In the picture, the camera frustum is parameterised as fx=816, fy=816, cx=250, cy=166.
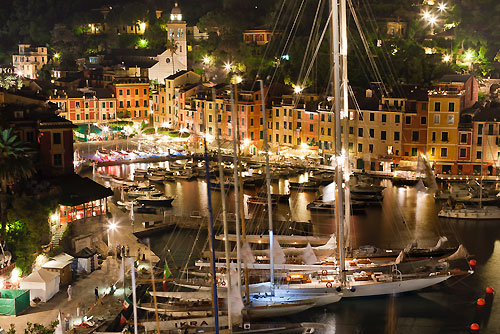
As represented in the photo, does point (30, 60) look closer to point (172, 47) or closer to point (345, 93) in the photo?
point (172, 47)

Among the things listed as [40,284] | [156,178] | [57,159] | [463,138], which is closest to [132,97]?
[156,178]

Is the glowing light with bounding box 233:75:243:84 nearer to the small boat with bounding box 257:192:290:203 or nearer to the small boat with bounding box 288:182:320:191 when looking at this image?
the small boat with bounding box 288:182:320:191

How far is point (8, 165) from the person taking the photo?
103 feet

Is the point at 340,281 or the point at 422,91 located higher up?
the point at 422,91

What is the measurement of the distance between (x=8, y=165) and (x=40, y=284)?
19.6 feet

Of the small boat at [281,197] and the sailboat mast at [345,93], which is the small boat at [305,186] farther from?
the sailboat mast at [345,93]

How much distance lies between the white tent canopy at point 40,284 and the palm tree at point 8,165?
12.9 feet

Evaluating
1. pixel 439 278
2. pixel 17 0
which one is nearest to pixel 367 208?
pixel 439 278

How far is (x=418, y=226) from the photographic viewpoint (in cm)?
4122

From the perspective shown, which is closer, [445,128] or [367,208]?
[367,208]

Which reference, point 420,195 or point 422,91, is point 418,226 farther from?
point 422,91

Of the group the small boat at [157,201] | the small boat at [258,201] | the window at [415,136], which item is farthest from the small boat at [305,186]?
the small boat at [157,201]

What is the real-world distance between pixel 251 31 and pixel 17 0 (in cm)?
4618

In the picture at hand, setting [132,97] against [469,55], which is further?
[132,97]
